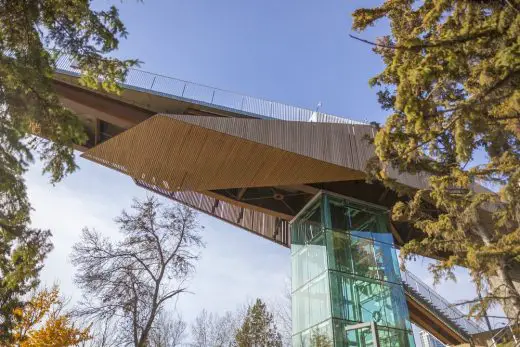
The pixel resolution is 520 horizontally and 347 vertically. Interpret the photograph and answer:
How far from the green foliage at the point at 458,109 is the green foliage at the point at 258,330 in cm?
2287

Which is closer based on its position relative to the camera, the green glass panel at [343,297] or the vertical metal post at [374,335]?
the vertical metal post at [374,335]

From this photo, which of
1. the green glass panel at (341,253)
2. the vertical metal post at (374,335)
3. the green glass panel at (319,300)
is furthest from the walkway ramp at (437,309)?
the vertical metal post at (374,335)

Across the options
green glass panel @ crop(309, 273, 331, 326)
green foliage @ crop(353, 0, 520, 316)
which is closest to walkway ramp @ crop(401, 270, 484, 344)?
green glass panel @ crop(309, 273, 331, 326)

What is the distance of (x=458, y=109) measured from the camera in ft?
16.0

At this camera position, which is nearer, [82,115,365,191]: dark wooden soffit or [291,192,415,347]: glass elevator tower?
[82,115,365,191]: dark wooden soffit

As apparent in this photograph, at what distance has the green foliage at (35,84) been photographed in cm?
528

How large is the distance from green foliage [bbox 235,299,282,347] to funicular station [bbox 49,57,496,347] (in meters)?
15.2

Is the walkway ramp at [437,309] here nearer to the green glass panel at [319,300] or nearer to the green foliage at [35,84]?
the green glass panel at [319,300]

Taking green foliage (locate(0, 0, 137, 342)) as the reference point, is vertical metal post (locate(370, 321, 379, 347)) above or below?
below

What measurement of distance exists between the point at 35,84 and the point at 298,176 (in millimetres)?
8095

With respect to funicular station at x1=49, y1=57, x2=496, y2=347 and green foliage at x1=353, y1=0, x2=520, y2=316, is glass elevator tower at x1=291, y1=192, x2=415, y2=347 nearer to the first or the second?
funicular station at x1=49, y1=57, x2=496, y2=347

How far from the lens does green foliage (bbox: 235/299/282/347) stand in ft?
94.0

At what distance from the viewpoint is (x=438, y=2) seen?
16.0ft

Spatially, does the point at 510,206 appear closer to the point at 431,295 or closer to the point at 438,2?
the point at 438,2
